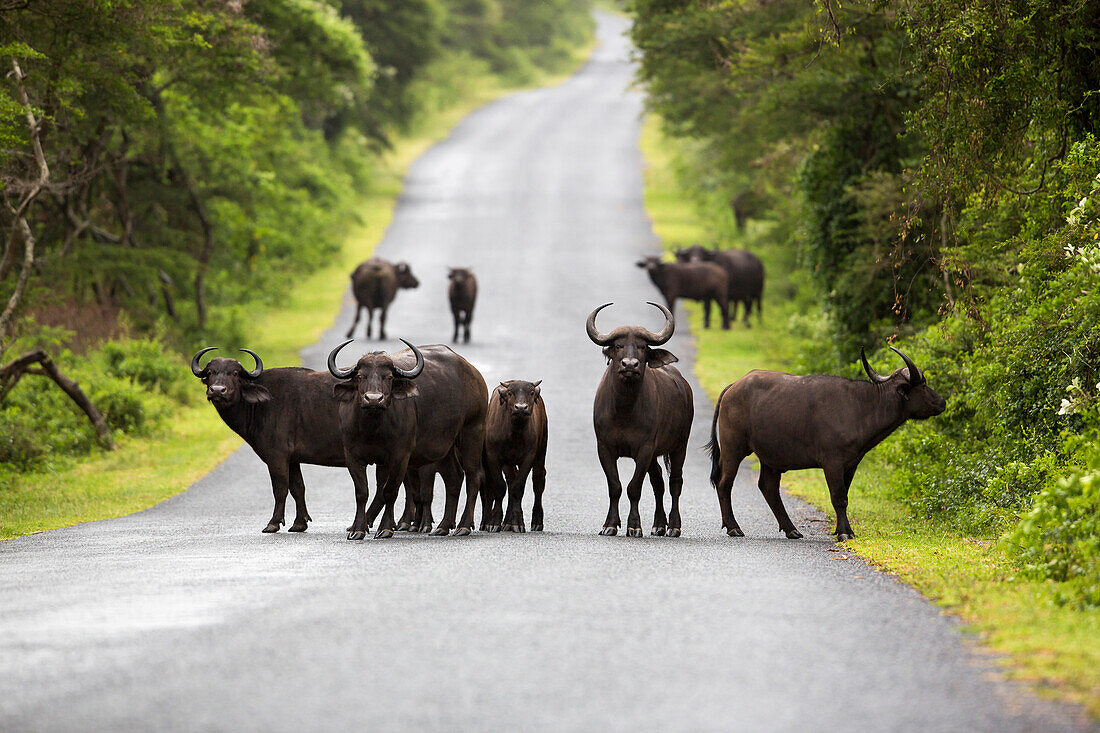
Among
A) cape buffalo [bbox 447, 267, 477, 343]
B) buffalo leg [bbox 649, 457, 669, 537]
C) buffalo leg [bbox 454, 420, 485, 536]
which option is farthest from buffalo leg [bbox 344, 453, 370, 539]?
cape buffalo [bbox 447, 267, 477, 343]

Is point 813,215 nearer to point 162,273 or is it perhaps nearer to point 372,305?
point 372,305

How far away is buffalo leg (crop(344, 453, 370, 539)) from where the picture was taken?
1326cm

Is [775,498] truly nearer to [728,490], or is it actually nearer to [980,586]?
[728,490]

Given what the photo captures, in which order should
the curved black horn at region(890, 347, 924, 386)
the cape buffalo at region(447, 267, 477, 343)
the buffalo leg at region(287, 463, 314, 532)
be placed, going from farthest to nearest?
the cape buffalo at region(447, 267, 477, 343) → the buffalo leg at region(287, 463, 314, 532) → the curved black horn at region(890, 347, 924, 386)

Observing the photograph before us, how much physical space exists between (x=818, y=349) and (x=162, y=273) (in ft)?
46.2

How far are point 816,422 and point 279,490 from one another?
18.0ft

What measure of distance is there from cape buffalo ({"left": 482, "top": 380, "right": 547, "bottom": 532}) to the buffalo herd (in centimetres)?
2

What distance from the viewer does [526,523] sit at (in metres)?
15.5

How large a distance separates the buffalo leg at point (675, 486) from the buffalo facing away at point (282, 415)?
3.47 meters

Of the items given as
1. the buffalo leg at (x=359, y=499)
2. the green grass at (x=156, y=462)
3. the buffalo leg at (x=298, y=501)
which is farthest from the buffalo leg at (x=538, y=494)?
the green grass at (x=156, y=462)

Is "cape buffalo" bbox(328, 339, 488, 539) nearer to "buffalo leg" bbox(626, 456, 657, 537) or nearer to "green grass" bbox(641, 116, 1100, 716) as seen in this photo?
"buffalo leg" bbox(626, 456, 657, 537)

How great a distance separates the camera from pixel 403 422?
44.3 feet

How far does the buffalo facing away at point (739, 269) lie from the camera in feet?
110

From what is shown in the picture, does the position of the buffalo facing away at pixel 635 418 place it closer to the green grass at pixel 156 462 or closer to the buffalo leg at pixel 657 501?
the buffalo leg at pixel 657 501
